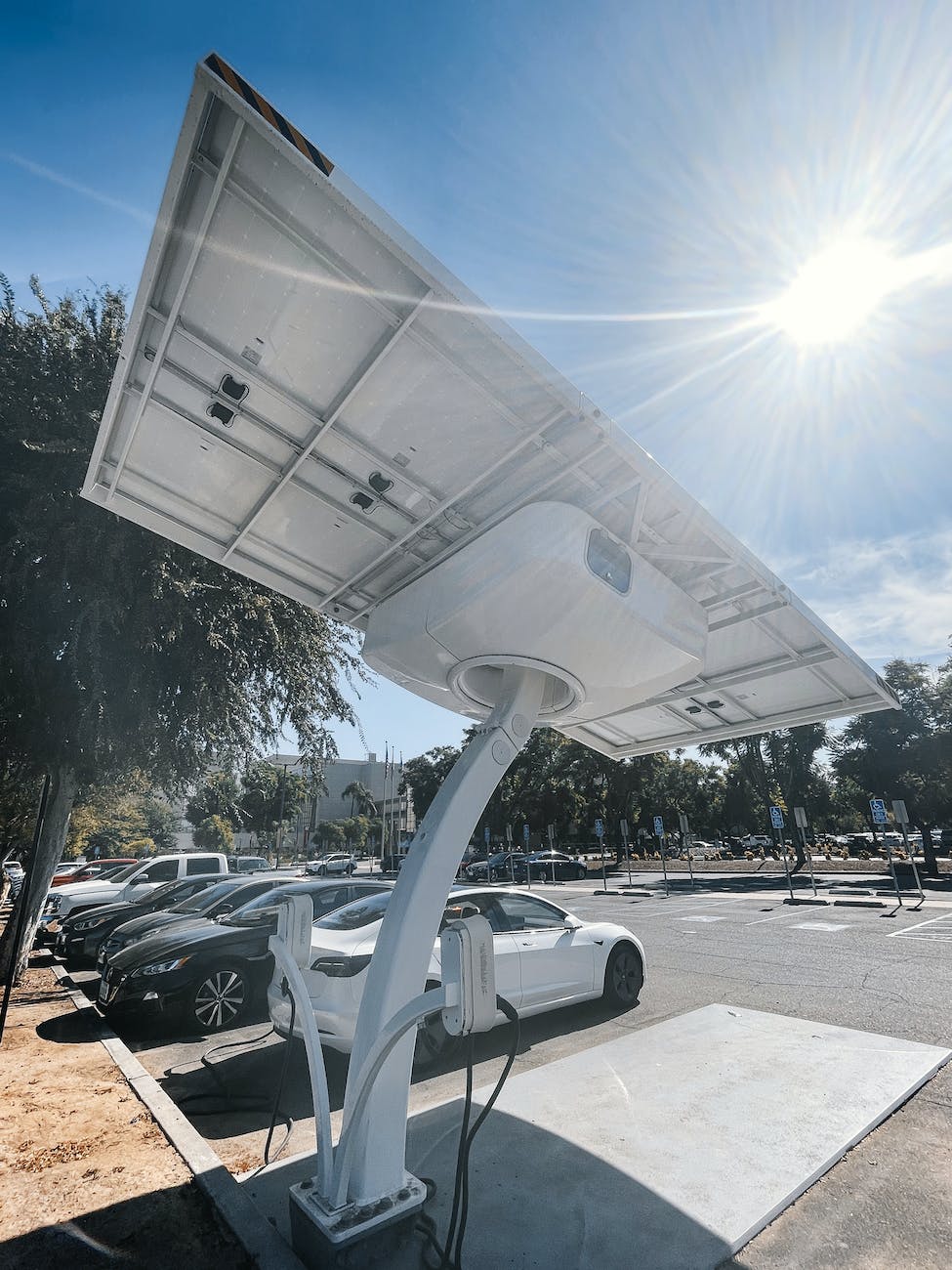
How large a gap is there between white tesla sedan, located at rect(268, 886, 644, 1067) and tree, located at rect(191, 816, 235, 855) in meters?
60.2

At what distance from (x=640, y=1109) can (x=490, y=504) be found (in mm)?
4179

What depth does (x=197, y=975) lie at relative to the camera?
6395 millimetres

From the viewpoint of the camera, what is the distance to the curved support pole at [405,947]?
2.91 meters

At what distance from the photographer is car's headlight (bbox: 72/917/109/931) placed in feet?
34.5

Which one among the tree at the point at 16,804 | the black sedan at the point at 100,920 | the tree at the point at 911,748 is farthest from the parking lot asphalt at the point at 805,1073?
the tree at the point at 911,748

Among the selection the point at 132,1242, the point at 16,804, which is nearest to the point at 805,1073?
the point at 132,1242

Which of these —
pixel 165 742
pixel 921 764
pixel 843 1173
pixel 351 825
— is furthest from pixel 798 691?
pixel 351 825

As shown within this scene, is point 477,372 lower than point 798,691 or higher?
higher

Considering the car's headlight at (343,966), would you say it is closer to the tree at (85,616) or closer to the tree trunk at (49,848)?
the tree at (85,616)

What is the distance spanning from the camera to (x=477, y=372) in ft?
9.96

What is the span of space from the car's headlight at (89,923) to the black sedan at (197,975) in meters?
4.50

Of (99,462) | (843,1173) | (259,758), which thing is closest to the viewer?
(843,1173)

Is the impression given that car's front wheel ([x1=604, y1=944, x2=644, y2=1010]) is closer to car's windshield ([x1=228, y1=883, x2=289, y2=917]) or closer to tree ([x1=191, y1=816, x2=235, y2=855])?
car's windshield ([x1=228, y1=883, x2=289, y2=917])

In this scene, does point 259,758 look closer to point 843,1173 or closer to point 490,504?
point 490,504
